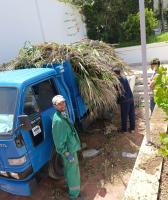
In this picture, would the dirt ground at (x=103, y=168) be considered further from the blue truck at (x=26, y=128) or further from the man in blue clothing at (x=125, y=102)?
the blue truck at (x=26, y=128)

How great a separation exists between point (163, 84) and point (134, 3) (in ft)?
45.9

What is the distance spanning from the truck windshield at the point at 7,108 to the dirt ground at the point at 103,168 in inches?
59.6

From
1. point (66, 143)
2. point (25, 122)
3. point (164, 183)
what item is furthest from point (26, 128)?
point (164, 183)

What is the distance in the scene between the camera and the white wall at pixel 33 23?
409 inches

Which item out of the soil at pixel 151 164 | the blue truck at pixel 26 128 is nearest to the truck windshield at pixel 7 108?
the blue truck at pixel 26 128

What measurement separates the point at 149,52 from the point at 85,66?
375 inches

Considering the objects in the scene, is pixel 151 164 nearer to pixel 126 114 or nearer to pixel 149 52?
pixel 126 114

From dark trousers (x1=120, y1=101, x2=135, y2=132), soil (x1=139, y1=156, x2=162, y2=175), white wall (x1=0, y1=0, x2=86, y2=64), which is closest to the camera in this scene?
soil (x1=139, y1=156, x2=162, y2=175)

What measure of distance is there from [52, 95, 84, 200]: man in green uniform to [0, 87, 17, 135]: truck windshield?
0.65 m

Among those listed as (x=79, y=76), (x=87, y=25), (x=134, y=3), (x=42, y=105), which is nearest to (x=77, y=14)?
(x=87, y=25)

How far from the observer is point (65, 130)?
515cm

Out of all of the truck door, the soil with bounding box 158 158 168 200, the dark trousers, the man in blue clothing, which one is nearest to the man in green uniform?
the truck door

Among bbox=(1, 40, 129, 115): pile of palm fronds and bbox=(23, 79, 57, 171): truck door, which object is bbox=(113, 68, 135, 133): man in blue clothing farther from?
bbox=(23, 79, 57, 171): truck door

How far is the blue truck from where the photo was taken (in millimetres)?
4832
